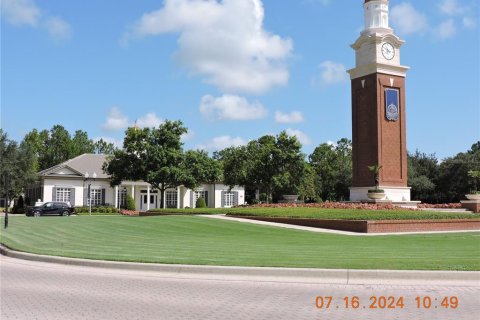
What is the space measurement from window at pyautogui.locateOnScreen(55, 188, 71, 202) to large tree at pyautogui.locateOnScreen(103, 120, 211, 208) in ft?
34.4

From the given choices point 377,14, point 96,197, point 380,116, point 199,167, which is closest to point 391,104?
point 380,116

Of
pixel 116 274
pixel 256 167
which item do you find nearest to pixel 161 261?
pixel 116 274

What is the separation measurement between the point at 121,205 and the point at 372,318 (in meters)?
52.6

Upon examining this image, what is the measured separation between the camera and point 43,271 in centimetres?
1173

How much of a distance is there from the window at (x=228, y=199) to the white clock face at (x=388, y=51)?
1078 inches

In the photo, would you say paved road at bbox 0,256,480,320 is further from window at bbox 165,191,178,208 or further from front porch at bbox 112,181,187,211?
window at bbox 165,191,178,208

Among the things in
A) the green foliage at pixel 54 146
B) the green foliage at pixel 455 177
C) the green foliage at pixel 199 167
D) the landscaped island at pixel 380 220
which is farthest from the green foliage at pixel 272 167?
the green foliage at pixel 54 146

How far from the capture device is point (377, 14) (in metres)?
42.4

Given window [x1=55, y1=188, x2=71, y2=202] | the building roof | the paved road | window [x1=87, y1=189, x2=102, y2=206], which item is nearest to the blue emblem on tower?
the building roof

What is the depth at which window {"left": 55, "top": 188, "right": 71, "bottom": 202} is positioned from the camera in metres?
54.6

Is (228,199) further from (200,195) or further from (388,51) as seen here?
(388,51)

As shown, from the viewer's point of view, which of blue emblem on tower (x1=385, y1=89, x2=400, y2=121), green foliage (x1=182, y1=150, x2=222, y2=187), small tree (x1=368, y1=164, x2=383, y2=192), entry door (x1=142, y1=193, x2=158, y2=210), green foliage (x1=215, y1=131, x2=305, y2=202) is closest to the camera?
small tree (x1=368, y1=164, x2=383, y2=192)

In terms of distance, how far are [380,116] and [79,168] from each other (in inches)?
1414

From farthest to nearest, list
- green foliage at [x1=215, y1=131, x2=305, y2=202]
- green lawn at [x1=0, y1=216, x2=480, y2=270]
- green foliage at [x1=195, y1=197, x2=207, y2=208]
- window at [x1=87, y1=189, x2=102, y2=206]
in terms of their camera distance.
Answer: green foliage at [x1=195, y1=197, x2=207, y2=208]
window at [x1=87, y1=189, x2=102, y2=206]
green foliage at [x1=215, y1=131, x2=305, y2=202]
green lawn at [x1=0, y1=216, x2=480, y2=270]
